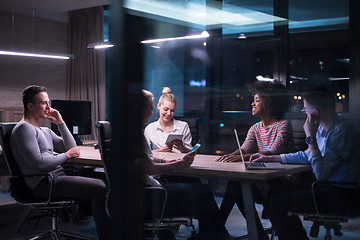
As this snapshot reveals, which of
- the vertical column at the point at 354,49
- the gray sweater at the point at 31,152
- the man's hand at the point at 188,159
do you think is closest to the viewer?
the man's hand at the point at 188,159

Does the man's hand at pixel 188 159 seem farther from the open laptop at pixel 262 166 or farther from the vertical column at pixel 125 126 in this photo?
the vertical column at pixel 125 126

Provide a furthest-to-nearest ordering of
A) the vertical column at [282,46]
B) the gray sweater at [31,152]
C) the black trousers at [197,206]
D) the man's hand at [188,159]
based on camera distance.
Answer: the vertical column at [282,46]
the gray sweater at [31,152]
the man's hand at [188,159]
the black trousers at [197,206]

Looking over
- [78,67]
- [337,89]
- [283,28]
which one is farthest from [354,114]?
[78,67]

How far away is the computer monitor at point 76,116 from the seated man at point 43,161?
1515 millimetres

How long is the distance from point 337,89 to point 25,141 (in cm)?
241

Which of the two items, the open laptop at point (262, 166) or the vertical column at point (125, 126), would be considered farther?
the open laptop at point (262, 166)

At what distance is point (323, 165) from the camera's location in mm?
2494

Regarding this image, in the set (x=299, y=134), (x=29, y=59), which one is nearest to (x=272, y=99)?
(x=299, y=134)

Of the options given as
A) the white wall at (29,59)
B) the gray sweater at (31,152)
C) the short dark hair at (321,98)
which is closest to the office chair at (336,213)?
the short dark hair at (321,98)

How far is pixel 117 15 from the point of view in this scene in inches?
41.1

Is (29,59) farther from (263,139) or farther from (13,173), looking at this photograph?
(263,139)

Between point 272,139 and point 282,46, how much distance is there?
1893 mm

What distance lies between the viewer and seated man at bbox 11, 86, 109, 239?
287 centimetres

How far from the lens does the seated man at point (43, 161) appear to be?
2865 mm
